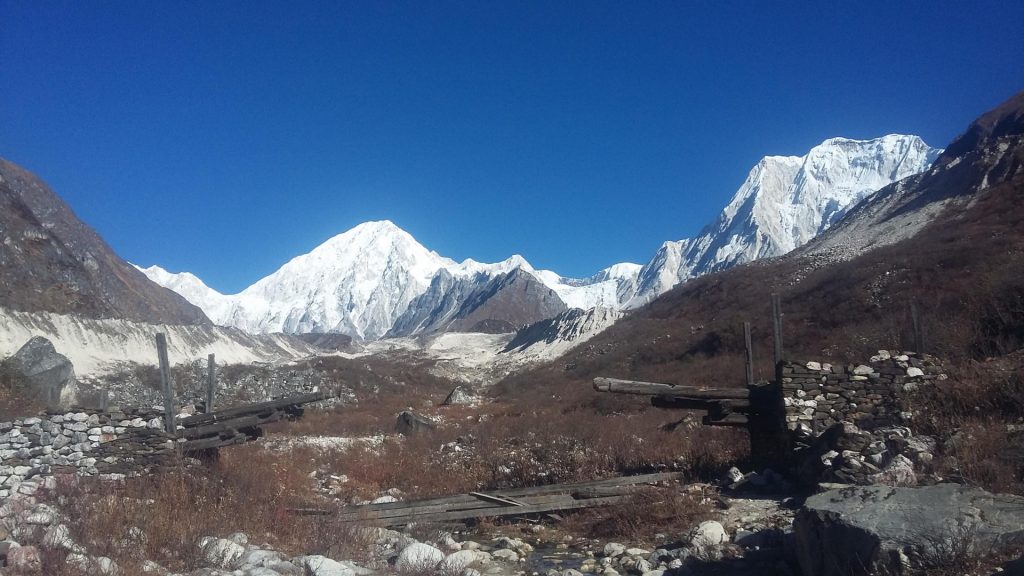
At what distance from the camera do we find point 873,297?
34.3 metres

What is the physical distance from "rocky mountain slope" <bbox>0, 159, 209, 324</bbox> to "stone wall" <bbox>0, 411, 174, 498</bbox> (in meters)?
41.5

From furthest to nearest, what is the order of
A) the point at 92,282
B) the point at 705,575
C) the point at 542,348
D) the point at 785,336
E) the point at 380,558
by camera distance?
the point at 542,348 < the point at 92,282 < the point at 785,336 < the point at 380,558 < the point at 705,575

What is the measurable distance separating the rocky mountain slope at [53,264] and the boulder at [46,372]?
963 inches

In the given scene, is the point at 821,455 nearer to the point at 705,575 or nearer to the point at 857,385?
the point at 857,385

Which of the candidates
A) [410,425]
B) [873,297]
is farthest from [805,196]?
[410,425]

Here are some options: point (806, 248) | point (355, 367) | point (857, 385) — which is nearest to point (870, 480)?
point (857, 385)

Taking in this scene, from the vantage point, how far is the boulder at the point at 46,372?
72.4 ft

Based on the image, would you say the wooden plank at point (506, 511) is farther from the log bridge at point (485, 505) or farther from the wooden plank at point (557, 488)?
the wooden plank at point (557, 488)

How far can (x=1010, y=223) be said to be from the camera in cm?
3881

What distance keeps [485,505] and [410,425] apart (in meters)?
13.6

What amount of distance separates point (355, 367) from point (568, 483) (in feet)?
136

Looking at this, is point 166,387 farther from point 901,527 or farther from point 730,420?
point 901,527

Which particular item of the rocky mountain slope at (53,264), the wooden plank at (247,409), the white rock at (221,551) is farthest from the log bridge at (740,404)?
the rocky mountain slope at (53,264)

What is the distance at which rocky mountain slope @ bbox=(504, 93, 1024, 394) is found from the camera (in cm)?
1942
